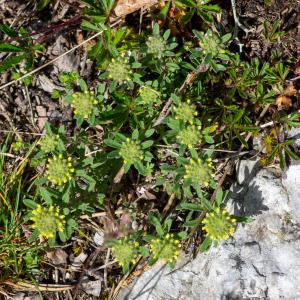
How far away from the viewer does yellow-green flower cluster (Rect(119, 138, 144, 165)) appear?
4.02 m

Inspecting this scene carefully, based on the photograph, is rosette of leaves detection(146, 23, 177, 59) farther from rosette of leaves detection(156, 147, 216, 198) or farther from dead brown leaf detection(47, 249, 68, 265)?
dead brown leaf detection(47, 249, 68, 265)

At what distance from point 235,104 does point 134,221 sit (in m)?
1.67

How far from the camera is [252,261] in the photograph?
4.57m

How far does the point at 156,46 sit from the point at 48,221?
1.79m

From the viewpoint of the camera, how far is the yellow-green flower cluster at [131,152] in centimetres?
402

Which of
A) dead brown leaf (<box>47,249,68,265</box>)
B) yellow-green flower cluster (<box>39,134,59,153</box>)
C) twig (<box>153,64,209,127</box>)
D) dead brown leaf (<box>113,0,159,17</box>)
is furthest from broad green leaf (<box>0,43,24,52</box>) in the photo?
dead brown leaf (<box>47,249,68,265</box>)

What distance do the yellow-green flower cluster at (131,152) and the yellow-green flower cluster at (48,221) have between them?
743 millimetres

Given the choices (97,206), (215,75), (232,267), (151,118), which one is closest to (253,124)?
(215,75)

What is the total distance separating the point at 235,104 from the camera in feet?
16.5

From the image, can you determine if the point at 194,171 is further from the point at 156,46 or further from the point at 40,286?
the point at 40,286

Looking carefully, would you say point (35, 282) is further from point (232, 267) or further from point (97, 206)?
point (232, 267)

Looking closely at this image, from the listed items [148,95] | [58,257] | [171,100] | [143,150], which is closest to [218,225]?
[143,150]

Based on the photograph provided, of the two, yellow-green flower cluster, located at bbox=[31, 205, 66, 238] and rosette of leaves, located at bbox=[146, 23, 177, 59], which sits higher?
rosette of leaves, located at bbox=[146, 23, 177, 59]

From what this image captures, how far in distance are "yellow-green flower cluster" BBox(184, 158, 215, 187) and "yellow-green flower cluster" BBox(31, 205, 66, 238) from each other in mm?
1147
